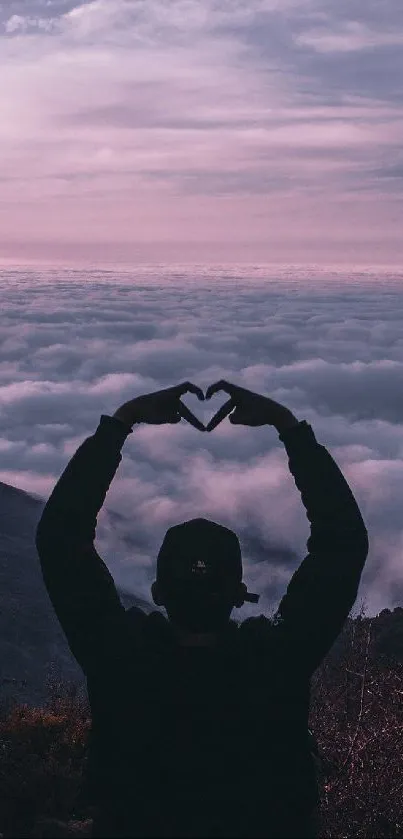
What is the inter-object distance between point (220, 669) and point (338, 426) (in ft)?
532

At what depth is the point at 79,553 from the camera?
2275 millimetres

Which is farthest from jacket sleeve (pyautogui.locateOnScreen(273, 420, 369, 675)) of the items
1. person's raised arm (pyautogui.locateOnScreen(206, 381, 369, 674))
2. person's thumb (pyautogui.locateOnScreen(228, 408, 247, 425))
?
person's thumb (pyautogui.locateOnScreen(228, 408, 247, 425))

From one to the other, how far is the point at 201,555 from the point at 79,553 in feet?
1.07

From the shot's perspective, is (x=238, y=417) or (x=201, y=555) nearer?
(x=201, y=555)

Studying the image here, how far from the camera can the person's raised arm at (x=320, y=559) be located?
2225 millimetres

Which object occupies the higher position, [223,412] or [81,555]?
[223,412]

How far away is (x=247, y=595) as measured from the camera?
2.23m

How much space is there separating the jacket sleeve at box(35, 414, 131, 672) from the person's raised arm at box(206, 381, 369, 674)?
1.47 ft

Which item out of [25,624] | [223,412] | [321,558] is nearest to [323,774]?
[321,558]

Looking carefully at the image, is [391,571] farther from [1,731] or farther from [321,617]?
[321,617]

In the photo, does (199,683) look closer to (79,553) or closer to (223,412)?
(79,553)

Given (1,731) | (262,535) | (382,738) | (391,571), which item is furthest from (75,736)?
(262,535)

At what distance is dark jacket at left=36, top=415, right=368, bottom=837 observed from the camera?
2.12 m

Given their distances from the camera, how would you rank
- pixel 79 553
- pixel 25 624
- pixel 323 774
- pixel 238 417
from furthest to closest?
pixel 25 624 → pixel 323 774 → pixel 238 417 → pixel 79 553
